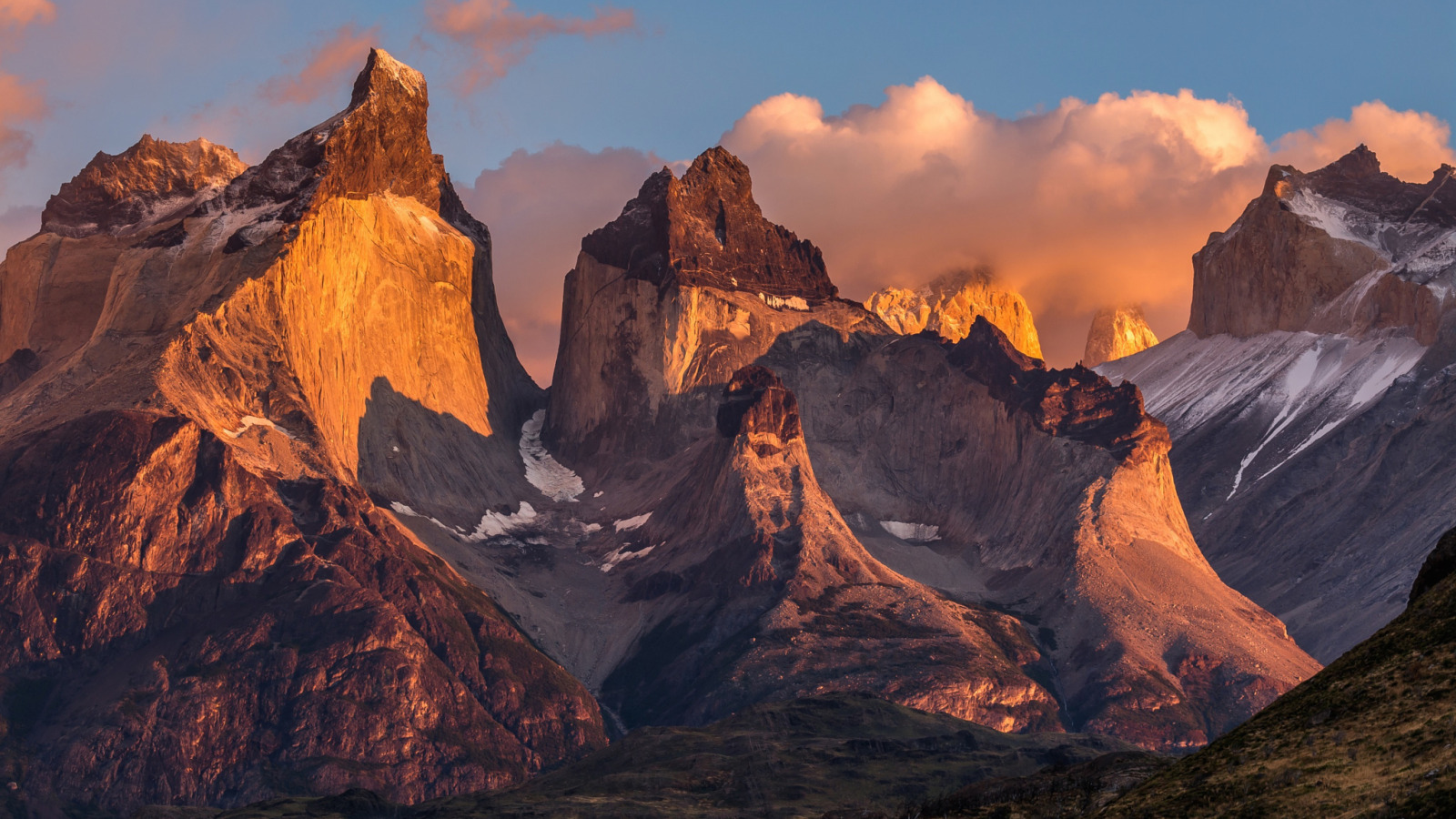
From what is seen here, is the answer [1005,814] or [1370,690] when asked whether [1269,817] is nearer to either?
[1370,690]

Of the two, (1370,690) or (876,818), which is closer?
(1370,690)

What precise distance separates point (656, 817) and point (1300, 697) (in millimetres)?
135407

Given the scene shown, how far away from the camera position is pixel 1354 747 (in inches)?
2539

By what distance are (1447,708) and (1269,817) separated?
7.21 meters

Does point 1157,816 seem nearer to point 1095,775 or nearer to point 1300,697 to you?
point 1300,697

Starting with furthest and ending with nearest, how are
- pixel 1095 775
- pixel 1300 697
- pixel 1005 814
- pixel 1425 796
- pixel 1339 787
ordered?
pixel 1095 775 < pixel 1005 814 < pixel 1300 697 < pixel 1339 787 < pixel 1425 796

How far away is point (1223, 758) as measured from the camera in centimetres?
7119

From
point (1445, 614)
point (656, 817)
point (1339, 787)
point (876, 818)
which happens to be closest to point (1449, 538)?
point (1445, 614)

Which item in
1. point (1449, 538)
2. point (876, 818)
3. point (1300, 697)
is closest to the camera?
point (1300, 697)

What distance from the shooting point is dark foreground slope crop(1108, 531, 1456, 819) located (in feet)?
195

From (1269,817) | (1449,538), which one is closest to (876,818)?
(1449,538)

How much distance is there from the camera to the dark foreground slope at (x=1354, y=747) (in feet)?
195

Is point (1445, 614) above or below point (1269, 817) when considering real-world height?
above

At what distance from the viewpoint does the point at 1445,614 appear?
6912 centimetres
